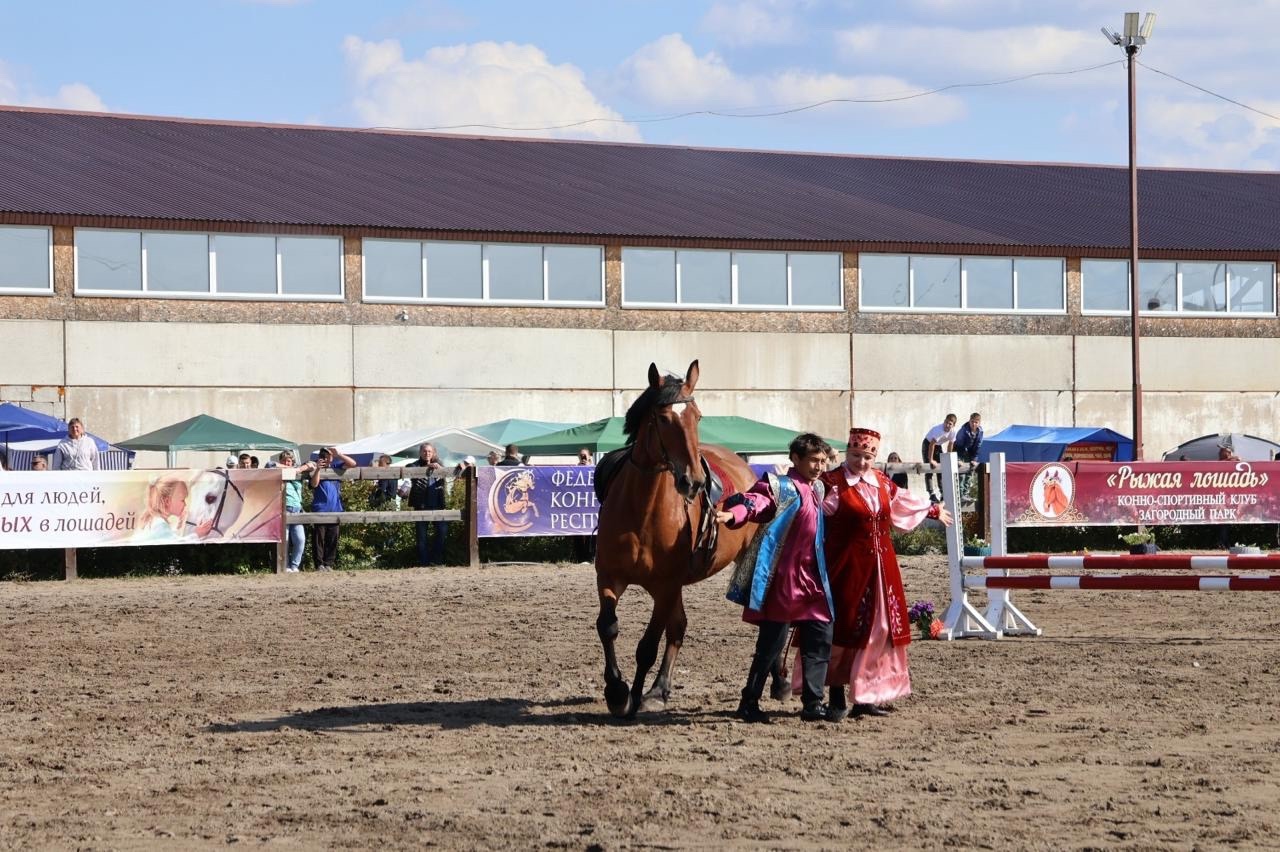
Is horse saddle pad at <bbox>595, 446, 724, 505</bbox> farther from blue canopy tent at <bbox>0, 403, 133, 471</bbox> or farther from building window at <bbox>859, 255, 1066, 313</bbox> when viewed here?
building window at <bbox>859, 255, 1066, 313</bbox>

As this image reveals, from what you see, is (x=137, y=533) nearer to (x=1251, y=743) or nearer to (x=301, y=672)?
(x=301, y=672)

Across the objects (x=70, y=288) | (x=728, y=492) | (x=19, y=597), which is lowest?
(x=19, y=597)

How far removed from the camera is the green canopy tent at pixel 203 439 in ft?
101

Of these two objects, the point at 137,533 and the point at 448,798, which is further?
the point at 137,533

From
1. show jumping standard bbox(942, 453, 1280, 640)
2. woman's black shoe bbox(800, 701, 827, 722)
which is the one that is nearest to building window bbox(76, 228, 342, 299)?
show jumping standard bbox(942, 453, 1280, 640)

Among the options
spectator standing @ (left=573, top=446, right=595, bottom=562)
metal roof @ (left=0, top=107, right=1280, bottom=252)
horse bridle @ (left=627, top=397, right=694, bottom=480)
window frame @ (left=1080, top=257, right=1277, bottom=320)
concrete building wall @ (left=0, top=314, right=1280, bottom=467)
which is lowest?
spectator standing @ (left=573, top=446, right=595, bottom=562)

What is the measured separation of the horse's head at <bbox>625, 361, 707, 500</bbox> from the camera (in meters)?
9.41

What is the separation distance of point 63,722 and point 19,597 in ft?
30.2

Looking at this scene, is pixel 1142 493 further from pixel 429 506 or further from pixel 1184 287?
pixel 1184 287

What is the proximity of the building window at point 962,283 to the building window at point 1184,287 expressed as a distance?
3.20 ft

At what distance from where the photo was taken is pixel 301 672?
1209 cm

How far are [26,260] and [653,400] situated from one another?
30.4 metres

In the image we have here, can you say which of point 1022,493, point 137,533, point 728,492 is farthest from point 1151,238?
point 728,492

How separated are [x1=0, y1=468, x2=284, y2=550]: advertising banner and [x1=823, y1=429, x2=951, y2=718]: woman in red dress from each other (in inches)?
513
